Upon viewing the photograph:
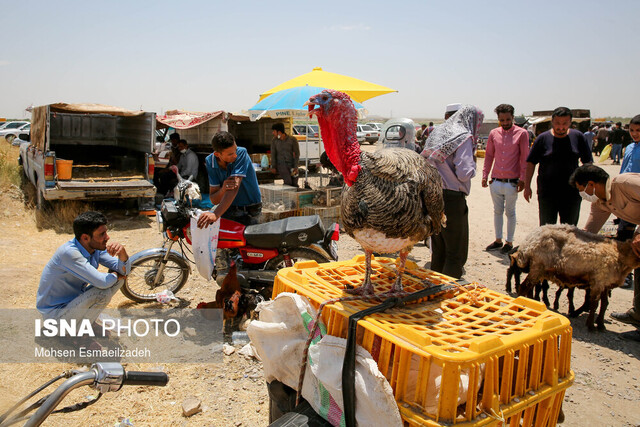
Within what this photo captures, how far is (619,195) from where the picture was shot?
157 inches

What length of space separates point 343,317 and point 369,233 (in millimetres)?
482

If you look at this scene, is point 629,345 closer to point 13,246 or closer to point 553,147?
point 553,147

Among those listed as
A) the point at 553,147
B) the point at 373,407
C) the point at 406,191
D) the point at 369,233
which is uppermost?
the point at 553,147

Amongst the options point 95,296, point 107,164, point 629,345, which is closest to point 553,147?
point 629,345

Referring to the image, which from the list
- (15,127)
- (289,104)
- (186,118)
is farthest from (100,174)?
(15,127)

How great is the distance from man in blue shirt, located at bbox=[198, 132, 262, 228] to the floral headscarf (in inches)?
69.7

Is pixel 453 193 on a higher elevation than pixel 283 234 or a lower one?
higher

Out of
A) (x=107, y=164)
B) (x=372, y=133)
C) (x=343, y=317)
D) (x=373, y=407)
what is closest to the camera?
(x=373, y=407)

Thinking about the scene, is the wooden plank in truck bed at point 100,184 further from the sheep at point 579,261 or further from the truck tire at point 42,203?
the sheep at point 579,261

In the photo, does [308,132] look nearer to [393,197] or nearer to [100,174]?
[100,174]

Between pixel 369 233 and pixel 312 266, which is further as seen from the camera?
pixel 312 266

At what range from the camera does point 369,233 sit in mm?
→ 2260

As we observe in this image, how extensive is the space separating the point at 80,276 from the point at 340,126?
2.63 meters

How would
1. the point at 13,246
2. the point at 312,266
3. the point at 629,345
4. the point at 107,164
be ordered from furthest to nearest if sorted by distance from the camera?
1. the point at 107,164
2. the point at 13,246
3. the point at 629,345
4. the point at 312,266
